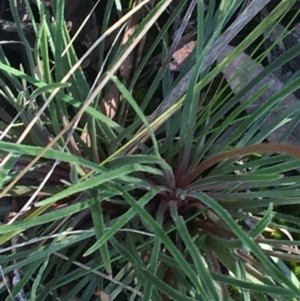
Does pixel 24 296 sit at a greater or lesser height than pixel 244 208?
lesser

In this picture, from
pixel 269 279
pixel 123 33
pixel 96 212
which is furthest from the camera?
pixel 123 33

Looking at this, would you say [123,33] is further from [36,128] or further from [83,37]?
[36,128]

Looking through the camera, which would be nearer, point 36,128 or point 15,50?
point 36,128

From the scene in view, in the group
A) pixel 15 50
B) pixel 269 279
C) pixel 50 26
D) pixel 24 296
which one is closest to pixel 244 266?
pixel 269 279

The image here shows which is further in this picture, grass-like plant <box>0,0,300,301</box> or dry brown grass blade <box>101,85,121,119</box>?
dry brown grass blade <box>101,85,121,119</box>

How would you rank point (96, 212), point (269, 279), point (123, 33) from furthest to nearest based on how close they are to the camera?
point (123, 33) < point (269, 279) < point (96, 212)

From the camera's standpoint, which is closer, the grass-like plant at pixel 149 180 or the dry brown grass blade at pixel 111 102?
the grass-like plant at pixel 149 180

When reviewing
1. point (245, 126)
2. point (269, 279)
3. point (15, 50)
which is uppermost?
point (245, 126)

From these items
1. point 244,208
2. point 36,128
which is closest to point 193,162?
point 244,208

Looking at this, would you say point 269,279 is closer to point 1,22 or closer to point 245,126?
point 245,126
